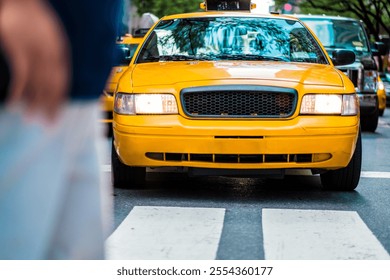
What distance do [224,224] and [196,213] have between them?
1.43 feet

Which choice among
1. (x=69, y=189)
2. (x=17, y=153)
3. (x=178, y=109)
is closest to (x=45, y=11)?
(x=17, y=153)

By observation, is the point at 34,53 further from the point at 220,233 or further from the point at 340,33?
the point at 340,33

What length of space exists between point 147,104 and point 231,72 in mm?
707

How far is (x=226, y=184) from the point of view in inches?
325

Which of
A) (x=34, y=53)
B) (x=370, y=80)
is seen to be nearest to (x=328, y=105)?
(x=34, y=53)

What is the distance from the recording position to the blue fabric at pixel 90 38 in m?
1.50

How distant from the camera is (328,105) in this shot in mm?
7188

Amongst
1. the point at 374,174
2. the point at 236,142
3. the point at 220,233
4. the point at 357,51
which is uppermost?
the point at 236,142

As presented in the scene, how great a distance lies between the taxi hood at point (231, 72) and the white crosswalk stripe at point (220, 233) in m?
1.04

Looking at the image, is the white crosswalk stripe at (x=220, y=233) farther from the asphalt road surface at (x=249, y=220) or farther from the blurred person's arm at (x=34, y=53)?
the blurred person's arm at (x=34, y=53)

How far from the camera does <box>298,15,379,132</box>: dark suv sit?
14.6 m

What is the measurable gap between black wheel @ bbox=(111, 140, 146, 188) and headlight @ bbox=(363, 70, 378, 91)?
7560 millimetres
